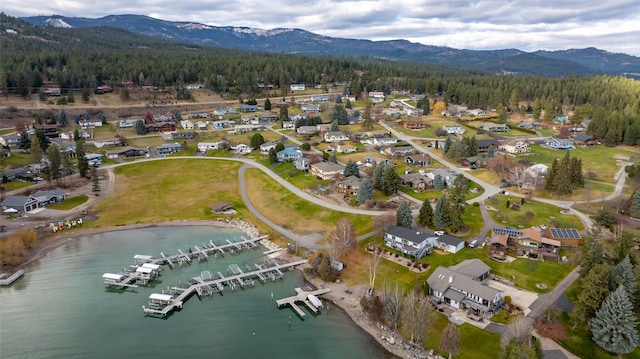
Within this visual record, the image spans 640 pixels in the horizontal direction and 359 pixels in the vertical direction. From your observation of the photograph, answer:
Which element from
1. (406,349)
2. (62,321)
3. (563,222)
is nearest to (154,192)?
(62,321)

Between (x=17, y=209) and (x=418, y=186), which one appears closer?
(x=17, y=209)

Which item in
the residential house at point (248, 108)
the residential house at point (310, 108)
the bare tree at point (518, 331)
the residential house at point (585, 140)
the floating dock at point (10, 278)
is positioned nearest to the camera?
the bare tree at point (518, 331)

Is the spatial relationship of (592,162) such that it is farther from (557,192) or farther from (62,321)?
(62,321)

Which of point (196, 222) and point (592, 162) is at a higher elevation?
point (592, 162)

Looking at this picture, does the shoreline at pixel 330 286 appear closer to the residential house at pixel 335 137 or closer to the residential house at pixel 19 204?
the residential house at pixel 19 204

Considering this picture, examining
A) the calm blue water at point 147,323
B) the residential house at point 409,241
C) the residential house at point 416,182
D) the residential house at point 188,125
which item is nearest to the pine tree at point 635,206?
the residential house at point 416,182
